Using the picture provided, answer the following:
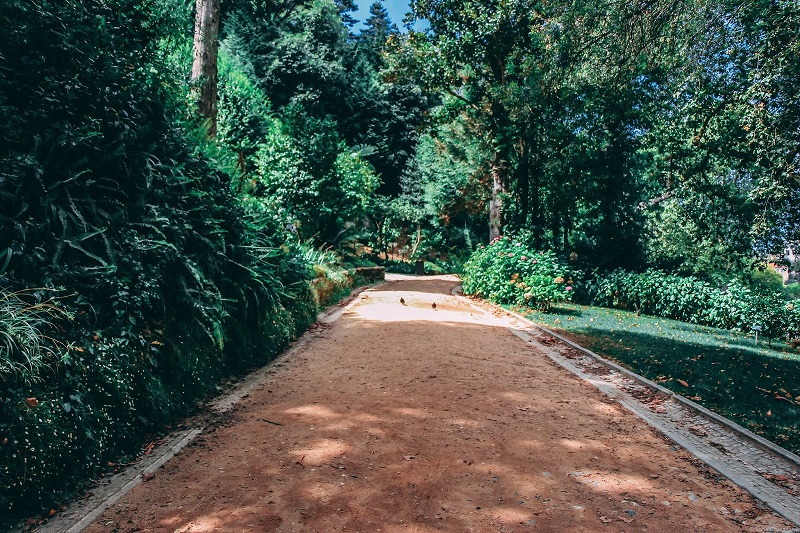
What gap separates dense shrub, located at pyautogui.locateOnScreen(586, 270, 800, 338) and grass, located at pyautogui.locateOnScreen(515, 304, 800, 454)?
A: 1.68m

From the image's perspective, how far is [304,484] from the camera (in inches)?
138

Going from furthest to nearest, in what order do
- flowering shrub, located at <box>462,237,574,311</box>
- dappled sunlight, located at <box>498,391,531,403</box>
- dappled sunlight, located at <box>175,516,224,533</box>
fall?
flowering shrub, located at <box>462,237,574,311</box>, dappled sunlight, located at <box>498,391,531,403</box>, dappled sunlight, located at <box>175,516,224,533</box>

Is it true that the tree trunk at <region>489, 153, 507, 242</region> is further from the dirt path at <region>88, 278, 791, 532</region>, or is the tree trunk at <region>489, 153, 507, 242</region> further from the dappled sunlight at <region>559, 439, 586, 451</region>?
the dappled sunlight at <region>559, 439, 586, 451</region>

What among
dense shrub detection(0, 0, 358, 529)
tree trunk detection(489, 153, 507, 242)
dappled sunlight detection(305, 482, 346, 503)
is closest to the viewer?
dense shrub detection(0, 0, 358, 529)

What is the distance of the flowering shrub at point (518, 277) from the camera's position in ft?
44.5

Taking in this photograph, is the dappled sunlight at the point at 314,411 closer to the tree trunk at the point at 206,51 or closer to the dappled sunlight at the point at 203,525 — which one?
the dappled sunlight at the point at 203,525

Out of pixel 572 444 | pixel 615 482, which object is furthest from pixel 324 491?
pixel 572 444

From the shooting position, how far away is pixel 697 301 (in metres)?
15.9

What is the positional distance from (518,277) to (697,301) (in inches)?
256

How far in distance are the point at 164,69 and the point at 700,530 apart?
272 inches

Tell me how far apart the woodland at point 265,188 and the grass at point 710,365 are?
448mm

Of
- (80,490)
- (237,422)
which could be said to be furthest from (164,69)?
(80,490)

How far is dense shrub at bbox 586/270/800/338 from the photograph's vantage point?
46.2 feet

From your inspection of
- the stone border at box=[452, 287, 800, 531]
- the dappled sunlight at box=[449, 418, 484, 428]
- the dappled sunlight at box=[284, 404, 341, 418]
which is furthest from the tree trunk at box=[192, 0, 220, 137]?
the stone border at box=[452, 287, 800, 531]
